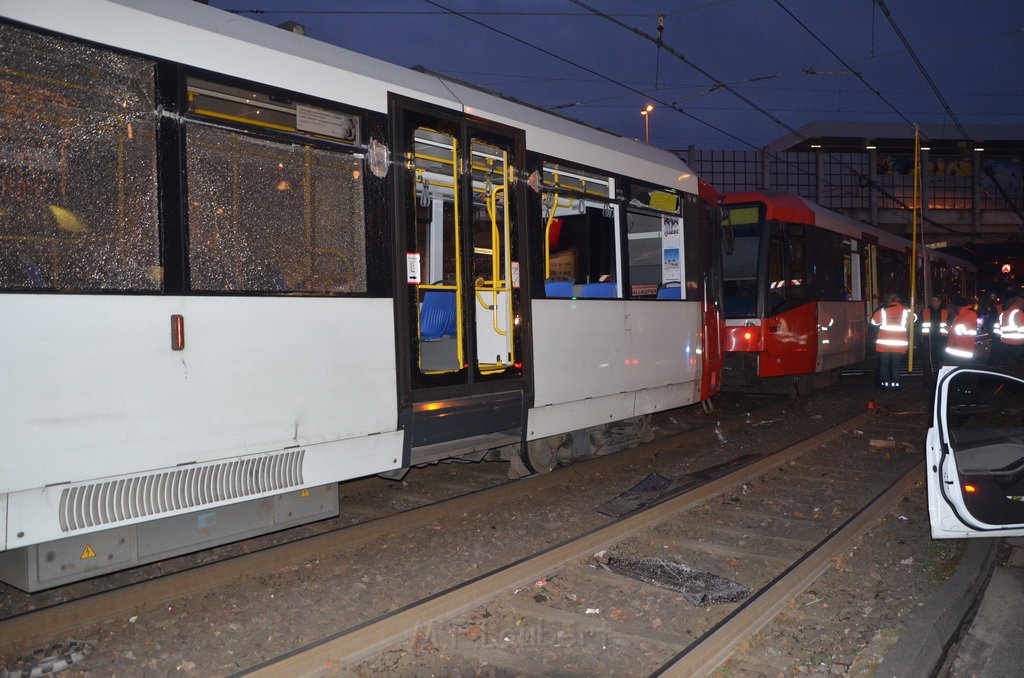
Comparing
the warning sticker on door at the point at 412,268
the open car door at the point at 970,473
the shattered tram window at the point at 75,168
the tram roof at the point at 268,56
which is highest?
the tram roof at the point at 268,56

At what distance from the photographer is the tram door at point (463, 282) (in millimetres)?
5488

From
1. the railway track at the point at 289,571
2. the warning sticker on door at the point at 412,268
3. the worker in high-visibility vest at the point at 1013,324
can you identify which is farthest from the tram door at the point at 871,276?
the warning sticker on door at the point at 412,268

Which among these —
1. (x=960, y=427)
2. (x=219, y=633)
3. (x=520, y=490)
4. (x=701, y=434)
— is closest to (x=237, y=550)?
(x=219, y=633)

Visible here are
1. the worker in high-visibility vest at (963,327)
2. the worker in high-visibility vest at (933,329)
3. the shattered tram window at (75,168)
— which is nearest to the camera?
the shattered tram window at (75,168)

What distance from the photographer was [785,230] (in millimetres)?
12555

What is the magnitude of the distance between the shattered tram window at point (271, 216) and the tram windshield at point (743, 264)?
853 cm

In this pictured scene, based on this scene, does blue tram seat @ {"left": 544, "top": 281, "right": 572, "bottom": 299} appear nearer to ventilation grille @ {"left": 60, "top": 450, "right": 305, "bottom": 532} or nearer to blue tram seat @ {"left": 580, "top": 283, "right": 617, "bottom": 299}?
blue tram seat @ {"left": 580, "top": 283, "right": 617, "bottom": 299}

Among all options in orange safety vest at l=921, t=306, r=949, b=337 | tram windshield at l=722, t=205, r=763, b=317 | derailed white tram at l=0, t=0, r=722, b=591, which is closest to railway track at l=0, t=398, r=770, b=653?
derailed white tram at l=0, t=0, r=722, b=591

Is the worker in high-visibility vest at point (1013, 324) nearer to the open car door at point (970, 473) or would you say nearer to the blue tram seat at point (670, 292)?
the blue tram seat at point (670, 292)

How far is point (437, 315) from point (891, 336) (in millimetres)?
10081

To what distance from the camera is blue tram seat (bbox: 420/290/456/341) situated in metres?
6.88

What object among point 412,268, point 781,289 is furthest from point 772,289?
point 412,268

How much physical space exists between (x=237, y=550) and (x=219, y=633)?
1512 millimetres

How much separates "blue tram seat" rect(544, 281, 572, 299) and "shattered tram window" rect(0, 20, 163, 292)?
3.35 m
